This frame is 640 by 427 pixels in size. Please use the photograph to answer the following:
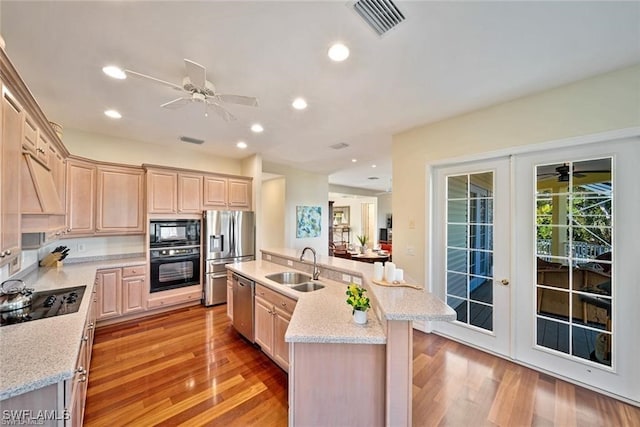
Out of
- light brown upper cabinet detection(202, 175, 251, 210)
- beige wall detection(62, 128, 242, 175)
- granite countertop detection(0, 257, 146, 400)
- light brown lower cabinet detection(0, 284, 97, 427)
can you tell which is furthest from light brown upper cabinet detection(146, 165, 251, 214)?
light brown lower cabinet detection(0, 284, 97, 427)

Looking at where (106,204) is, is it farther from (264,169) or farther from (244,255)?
(264,169)

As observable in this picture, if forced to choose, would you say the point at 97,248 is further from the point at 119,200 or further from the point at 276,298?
the point at 276,298

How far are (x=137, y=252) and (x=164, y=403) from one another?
293 centimetres

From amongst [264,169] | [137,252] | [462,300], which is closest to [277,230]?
[264,169]

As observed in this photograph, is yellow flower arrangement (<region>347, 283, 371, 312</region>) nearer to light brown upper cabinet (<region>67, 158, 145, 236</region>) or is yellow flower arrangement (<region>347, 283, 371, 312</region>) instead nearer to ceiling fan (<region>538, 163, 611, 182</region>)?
ceiling fan (<region>538, 163, 611, 182</region>)

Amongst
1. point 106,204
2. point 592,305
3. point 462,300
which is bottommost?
point 462,300

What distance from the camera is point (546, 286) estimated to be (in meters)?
2.53

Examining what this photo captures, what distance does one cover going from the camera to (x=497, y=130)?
2764 mm

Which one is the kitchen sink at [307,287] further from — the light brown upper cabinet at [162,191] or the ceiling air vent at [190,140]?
the ceiling air vent at [190,140]

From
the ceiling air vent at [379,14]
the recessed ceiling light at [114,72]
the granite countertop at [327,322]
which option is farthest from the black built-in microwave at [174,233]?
the ceiling air vent at [379,14]

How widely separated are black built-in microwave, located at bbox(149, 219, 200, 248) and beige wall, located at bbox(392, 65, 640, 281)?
333cm

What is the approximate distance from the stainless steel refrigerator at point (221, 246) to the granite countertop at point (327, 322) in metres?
2.29

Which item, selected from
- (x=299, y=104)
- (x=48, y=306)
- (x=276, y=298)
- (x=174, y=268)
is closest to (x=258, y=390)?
(x=276, y=298)

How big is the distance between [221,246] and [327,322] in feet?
10.8
